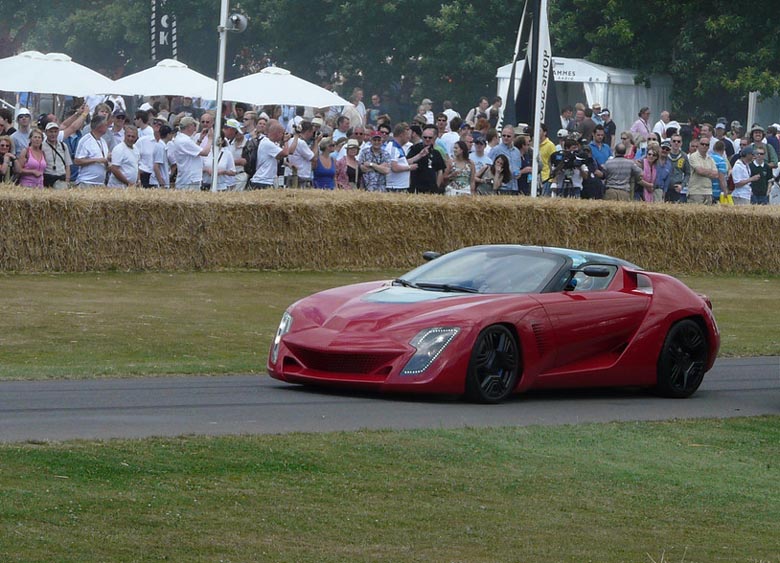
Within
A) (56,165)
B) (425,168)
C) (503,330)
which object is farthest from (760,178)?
(503,330)

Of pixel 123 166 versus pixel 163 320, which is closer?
pixel 163 320

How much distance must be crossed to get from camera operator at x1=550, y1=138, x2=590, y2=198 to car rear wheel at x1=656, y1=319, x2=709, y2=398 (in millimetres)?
12507

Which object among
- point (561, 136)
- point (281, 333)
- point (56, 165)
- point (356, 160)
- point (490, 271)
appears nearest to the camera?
point (281, 333)

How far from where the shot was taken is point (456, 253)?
1278cm

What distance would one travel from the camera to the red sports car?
11.1 m

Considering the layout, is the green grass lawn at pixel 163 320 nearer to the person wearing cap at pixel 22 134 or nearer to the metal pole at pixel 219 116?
the metal pole at pixel 219 116

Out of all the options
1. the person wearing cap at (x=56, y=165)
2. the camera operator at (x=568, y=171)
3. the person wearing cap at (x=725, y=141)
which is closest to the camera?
the person wearing cap at (x=56, y=165)

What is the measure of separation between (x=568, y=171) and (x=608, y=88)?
19.9 meters

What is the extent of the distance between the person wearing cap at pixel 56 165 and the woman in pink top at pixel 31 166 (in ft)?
0.74

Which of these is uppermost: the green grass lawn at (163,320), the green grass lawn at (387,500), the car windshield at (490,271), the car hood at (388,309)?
the car windshield at (490,271)

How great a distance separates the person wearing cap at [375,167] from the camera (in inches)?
925

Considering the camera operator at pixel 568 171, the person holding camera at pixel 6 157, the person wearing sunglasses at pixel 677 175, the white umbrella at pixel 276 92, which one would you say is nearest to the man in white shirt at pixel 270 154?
the person holding camera at pixel 6 157

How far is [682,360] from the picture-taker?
41.4 feet

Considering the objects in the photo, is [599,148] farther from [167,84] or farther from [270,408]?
[270,408]
